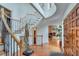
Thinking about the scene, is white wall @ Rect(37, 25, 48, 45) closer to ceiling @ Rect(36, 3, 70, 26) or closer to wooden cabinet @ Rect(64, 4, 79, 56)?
ceiling @ Rect(36, 3, 70, 26)

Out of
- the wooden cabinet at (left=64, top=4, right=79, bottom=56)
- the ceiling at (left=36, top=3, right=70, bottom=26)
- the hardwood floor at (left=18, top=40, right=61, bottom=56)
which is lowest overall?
the hardwood floor at (left=18, top=40, right=61, bottom=56)

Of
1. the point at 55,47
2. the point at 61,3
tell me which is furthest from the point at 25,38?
the point at 61,3

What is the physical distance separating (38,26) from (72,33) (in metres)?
0.48

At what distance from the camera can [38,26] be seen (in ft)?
7.98

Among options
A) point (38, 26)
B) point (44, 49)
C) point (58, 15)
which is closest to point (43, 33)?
point (38, 26)

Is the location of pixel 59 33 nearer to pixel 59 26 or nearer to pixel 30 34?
pixel 59 26

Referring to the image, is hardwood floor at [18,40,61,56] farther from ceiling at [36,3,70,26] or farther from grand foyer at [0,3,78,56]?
ceiling at [36,3,70,26]

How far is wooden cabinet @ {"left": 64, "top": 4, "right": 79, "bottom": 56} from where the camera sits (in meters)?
2.38

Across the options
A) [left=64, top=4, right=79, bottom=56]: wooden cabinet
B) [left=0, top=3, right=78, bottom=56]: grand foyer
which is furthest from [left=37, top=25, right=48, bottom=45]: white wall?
[left=64, top=4, right=79, bottom=56]: wooden cabinet

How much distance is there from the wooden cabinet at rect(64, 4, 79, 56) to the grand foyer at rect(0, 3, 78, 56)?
0.01m

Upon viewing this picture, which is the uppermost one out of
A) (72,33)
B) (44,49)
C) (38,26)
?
(38,26)

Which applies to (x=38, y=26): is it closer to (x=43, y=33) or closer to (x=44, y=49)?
(x=43, y=33)

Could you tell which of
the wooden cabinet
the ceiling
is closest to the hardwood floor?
the wooden cabinet

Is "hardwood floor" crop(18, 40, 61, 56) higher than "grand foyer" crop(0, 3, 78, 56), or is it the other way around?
"grand foyer" crop(0, 3, 78, 56)
